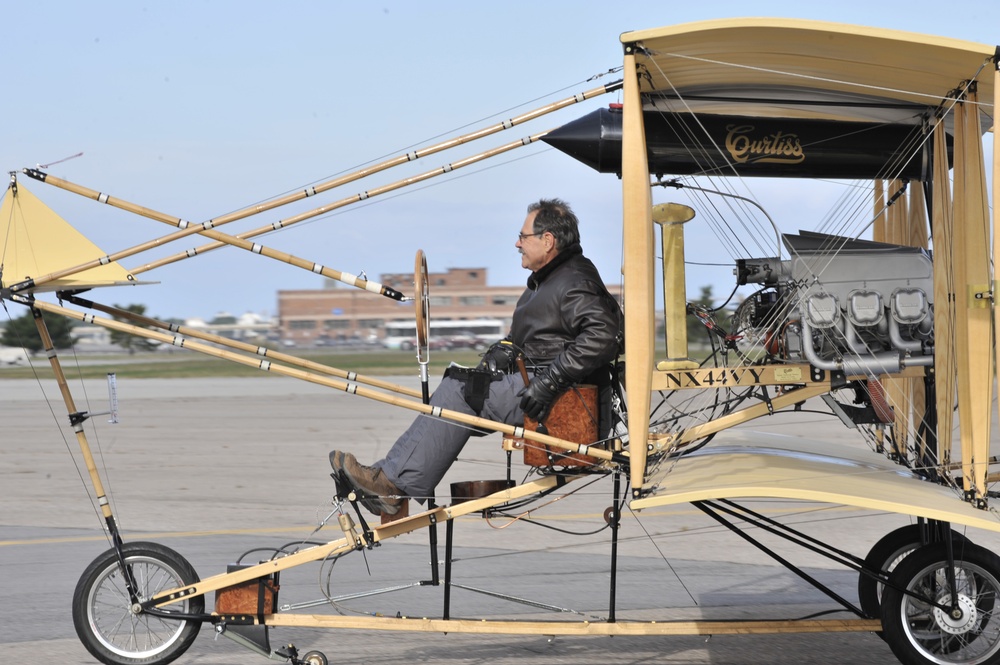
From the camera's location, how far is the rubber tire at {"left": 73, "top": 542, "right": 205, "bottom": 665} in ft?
15.5

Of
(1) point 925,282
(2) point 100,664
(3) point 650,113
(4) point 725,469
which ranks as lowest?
(2) point 100,664

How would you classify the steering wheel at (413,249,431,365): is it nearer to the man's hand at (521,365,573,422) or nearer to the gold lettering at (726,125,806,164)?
the man's hand at (521,365,573,422)

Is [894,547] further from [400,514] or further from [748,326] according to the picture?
[400,514]

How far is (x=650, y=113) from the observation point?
5.16 m

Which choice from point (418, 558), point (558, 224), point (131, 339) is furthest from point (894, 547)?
point (131, 339)

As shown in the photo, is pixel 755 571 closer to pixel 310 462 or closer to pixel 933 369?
pixel 933 369

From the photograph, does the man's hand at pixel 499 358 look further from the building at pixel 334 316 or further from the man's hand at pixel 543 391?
the building at pixel 334 316

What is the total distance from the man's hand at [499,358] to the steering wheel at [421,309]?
524mm

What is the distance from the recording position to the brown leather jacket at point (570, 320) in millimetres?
4680

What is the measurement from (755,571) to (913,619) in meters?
2.25

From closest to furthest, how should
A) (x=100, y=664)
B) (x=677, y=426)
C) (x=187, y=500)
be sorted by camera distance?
(x=100, y=664), (x=677, y=426), (x=187, y=500)

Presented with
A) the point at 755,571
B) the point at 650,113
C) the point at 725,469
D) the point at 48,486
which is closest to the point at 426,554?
the point at 755,571

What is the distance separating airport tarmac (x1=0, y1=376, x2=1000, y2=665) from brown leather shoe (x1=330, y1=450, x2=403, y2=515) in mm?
331

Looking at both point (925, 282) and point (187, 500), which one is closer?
point (925, 282)
